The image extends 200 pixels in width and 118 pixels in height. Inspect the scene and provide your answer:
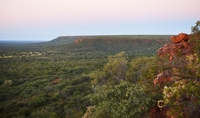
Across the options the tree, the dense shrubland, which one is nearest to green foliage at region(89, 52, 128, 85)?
the dense shrubland

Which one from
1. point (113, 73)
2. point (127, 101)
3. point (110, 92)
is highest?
point (110, 92)

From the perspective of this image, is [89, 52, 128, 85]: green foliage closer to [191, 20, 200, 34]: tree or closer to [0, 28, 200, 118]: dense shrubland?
[0, 28, 200, 118]: dense shrubland

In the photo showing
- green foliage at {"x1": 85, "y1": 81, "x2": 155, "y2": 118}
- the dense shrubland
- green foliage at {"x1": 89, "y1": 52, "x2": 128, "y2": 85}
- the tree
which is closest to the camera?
the dense shrubland

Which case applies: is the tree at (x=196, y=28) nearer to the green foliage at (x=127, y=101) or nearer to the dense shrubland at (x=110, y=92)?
the dense shrubland at (x=110, y=92)

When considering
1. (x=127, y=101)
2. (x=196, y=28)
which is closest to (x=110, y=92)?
(x=127, y=101)

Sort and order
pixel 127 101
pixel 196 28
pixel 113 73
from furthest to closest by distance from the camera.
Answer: pixel 113 73
pixel 196 28
pixel 127 101

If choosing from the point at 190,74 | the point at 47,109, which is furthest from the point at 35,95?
the point at 190,74

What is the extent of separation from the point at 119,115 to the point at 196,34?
383 inches

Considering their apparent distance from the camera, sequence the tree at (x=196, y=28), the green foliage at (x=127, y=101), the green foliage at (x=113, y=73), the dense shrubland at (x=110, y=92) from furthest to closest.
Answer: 1. the green foliage at (x=113, y=73)
2. the tree at (x=196, y=28)
3. the green foliage at (x=127, y=101)
4. the dense shrubland at (x=110, y=92)

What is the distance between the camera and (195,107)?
478 centimetres

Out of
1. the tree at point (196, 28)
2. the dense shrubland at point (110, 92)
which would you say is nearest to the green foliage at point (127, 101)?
the dense shrubland at point (110, 92)

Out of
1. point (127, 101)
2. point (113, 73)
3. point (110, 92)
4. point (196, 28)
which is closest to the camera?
point (127, 101)

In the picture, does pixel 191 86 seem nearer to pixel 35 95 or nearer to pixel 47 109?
pixel 47 109

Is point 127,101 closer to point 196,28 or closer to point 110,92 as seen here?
point 110,92
